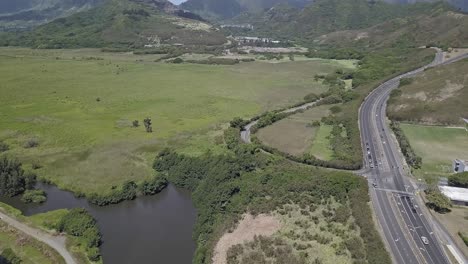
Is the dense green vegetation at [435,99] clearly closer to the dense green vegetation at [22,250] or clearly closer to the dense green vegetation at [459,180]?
the dense green vegetation at [459,180]

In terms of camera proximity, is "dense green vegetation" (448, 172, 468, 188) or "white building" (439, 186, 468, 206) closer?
"white building" (439, 186, 468, 206)

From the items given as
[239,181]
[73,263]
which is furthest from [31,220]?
[239,181]

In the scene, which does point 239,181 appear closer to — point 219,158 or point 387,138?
point 219,158

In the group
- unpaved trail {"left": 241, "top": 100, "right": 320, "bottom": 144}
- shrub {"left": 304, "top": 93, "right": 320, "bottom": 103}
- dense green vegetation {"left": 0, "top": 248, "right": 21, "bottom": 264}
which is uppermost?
shrub {"left": 304, "top": 93, "right": 320, "bottom": 103}

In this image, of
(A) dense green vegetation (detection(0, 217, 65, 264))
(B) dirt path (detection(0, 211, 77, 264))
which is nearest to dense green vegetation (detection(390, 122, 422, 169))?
(B) dirt path (detection(0, 211, 77, 264))

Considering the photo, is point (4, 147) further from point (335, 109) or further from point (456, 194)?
point (456, 194)

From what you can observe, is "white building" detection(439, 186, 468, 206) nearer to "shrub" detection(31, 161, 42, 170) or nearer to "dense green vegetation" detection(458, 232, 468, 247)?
"dense green vegetation" detection(458, 232, 468, 247)
